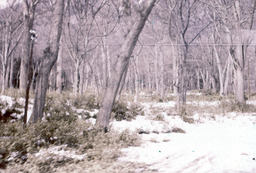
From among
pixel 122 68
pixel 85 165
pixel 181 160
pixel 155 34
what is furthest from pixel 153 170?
pixel 155 34

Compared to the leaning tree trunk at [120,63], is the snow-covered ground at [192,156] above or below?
below

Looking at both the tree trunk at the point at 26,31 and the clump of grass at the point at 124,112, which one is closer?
the clump of grass at the point at 124,112

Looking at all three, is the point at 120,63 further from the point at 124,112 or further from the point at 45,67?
the point at 124,112

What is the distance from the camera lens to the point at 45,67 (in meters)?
5.31

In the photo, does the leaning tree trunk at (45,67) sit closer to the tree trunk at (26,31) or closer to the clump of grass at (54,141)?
the clump of grass at (54,141)

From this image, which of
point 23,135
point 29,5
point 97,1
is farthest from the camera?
point 97,1

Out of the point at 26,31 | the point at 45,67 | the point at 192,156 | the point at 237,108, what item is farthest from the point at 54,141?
the point at 237,108

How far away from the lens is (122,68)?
5711mm

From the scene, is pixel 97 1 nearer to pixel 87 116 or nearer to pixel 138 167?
pixel 87 116

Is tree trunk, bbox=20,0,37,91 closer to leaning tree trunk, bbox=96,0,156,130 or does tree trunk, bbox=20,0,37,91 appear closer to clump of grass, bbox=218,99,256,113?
leaning tree trunk, bbox=96,0,156,130

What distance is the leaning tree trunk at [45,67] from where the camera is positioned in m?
5.09

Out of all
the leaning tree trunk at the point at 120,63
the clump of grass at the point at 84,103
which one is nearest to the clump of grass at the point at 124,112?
the clump of grass at the point at 84,103

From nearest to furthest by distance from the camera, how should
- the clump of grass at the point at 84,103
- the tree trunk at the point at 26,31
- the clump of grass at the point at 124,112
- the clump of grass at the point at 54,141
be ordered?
the clump of grass at the point at 54,141 < the clump of grass at the point at 124,112 < the clump of grass at the point at 84,103 < the tree trunk at the point at 26,31

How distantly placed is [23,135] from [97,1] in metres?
10.7
